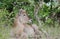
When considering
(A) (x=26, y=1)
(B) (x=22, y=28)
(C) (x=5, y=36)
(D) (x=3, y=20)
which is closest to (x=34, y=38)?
(B) (x=22, y=28)

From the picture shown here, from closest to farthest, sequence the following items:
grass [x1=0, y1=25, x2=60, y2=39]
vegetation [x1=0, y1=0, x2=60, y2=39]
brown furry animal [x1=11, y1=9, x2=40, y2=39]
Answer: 1. brown furry animal [x1=11, y1=9, x2=40, y2=39]
2. grass [x1=0, y1=25, x2=60, y2=39]
3. vegetation [x1=0, y1=0, x2=60, y2=39]

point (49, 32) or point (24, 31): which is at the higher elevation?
point (24, 31)

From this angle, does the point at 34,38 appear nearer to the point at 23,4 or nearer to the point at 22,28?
the point at 22,28

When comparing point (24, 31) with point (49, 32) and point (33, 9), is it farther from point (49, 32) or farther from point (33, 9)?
point (33, 9)

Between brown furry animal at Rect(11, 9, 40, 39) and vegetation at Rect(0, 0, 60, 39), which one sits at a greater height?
brown furry animal at Rect(11, 9, 40, 39)

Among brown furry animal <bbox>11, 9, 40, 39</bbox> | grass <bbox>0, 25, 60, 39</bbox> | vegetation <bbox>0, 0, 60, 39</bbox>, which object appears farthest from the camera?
vegetation <bbox>0, 0, 60, 39</bbox>

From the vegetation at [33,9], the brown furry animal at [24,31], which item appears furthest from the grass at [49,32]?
the brown furry animal at [24,31]

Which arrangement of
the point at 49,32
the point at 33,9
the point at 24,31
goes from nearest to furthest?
the point at 24,31
the point at 49,32
the point at 33,9

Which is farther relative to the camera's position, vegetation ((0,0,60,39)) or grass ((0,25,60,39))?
vegetation ((0,0,60,39))

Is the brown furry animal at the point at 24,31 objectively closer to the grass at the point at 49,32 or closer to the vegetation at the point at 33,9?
the grass at the point at 49,32

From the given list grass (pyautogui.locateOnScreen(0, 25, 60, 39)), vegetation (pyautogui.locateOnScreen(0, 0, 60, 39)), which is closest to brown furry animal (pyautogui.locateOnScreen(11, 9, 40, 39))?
grass (pyautogui.locateOnScreen(0, 25, 60, 39))

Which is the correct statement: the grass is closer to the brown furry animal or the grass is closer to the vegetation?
the vegetation

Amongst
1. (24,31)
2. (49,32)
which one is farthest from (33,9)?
(24,31)

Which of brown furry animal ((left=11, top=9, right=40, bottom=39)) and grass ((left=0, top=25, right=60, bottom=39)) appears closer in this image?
brown furry animal ((left=11, top=9, right=40, bottom=39))
